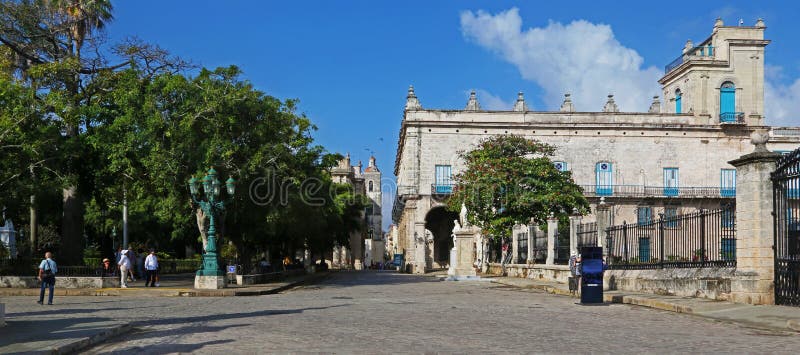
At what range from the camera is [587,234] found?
27.8 meters

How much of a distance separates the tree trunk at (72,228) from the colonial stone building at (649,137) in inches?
1346

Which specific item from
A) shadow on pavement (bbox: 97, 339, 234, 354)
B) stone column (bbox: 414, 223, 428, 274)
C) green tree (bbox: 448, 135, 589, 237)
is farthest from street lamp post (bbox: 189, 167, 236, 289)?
stone column (bbox: 414, 223, 428, 274)

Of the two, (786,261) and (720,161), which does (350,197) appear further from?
(786,261)

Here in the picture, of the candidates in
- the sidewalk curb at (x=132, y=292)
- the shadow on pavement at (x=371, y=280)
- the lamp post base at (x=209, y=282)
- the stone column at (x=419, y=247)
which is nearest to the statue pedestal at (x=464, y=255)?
the shadow on pavement at (x=371, y=280)

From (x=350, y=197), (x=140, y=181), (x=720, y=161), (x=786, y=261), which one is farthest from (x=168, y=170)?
(x=720, y=161)

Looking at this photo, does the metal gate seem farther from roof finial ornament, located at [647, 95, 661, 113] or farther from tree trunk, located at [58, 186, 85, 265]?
roof finial ornament, located at [647, 95, 661, 113]

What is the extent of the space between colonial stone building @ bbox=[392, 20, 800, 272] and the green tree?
643 inches

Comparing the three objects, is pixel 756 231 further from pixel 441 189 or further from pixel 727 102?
pixel 727 102

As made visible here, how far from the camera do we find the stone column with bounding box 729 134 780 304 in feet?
50.5

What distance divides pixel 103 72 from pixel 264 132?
20.1ft

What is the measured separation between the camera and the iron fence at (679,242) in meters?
17.8

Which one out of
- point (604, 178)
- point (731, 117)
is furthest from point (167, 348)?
point (731, 117)

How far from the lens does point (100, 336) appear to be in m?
10.9

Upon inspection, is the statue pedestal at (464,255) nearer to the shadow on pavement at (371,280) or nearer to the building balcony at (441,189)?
the shadow on pavement at (371,280)
